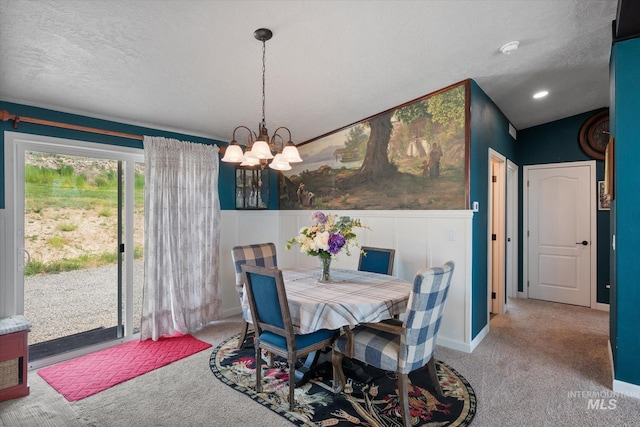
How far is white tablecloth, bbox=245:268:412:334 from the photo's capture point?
2166 mm

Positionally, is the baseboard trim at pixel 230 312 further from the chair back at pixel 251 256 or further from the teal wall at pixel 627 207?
the teal wall at pixel 627 207

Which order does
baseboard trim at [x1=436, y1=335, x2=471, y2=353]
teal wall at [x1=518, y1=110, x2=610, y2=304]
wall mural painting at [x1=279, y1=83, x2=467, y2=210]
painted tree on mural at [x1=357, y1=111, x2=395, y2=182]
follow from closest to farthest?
baseboard trim at [x1=436, y1=335, x2=471, y2=353]
wall mural painting at [x1=279, y1=83, x2=467, y2=210]
painted tree on mural at [x1=357, y1=111, x2=395, y2=182]
teal wall at [x1=518, y1=110, x2=610, y2=304]

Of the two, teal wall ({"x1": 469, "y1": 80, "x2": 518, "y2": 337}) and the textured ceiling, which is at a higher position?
the textured ceiling

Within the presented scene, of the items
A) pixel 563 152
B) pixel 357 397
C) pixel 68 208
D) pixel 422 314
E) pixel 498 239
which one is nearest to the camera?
pixel 422 314

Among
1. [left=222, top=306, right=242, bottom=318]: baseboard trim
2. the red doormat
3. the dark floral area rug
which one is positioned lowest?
the red doormat

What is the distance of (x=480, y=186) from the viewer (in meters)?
3.49

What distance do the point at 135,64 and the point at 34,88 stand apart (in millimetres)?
882

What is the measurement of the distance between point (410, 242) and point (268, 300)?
1.91 metres

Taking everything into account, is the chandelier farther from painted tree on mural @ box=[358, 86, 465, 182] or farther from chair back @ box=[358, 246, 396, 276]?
painted tree on mural @ box=[358, 86, 465, 182]

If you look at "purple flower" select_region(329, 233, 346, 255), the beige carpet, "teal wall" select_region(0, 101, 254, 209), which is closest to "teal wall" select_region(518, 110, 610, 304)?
the beige carpet

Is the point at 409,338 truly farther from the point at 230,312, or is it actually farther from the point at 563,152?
the point at 563,152

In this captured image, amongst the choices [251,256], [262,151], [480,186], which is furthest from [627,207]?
[251,256]

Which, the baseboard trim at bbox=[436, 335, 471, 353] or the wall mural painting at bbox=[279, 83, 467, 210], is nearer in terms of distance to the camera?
the baseboard trim at bbox=[436, 335, 471, 353]

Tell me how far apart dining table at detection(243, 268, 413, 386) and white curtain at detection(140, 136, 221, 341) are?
135cm
